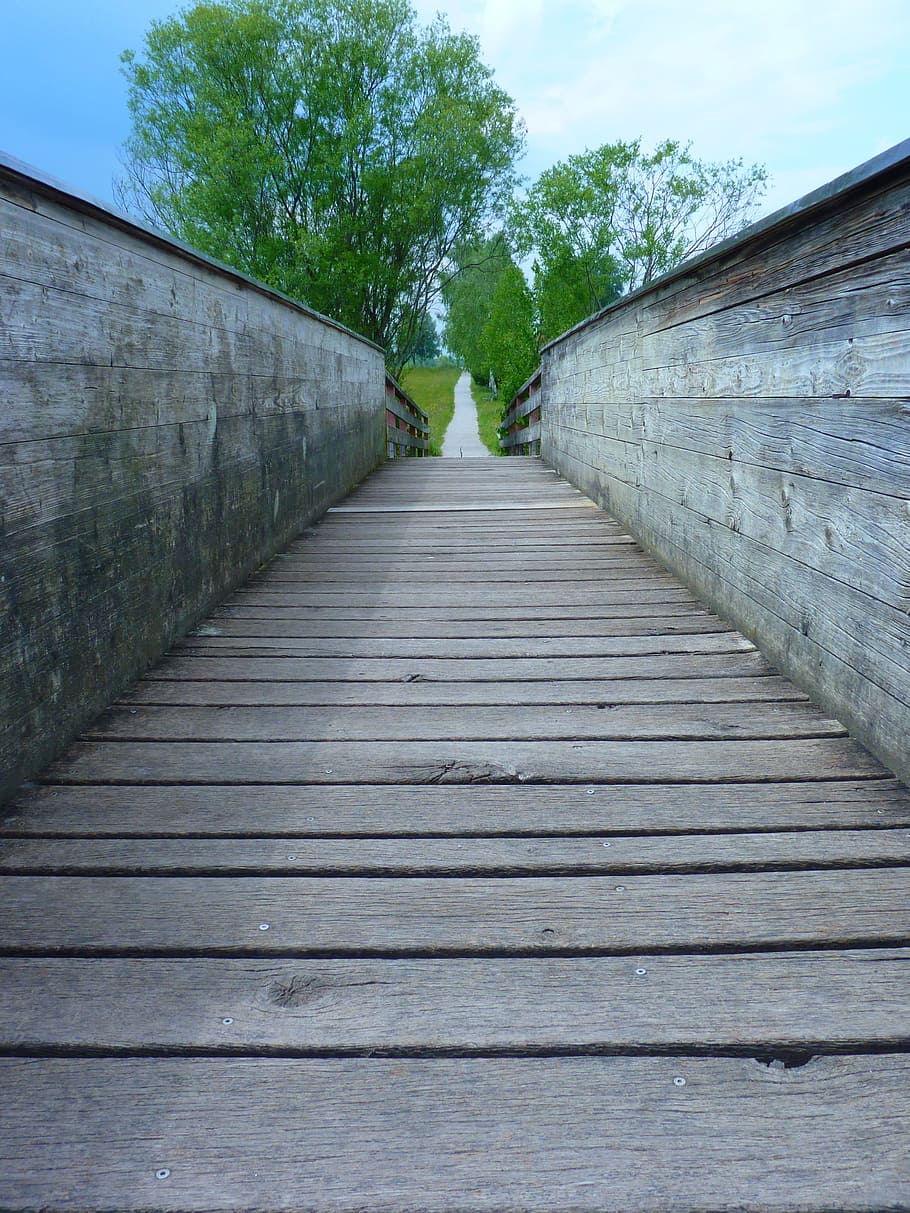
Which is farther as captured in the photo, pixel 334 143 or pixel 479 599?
pixel 334 143

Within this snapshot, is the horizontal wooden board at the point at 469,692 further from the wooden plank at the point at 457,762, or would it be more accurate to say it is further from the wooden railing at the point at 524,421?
the wooden railing at the point at 524,421

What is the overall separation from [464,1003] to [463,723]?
2.99ft

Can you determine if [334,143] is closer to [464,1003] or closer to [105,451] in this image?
[105,451]

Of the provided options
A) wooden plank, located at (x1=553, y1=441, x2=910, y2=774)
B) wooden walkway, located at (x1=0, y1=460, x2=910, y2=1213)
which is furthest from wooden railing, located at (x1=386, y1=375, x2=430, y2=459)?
wooden walkway, located at (x1=0, y1=460, x2=910, y2=1213)

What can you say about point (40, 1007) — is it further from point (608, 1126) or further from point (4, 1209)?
point (608, 1126)

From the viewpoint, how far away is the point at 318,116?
17.1m

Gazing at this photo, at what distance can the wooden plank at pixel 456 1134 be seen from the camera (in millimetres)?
831

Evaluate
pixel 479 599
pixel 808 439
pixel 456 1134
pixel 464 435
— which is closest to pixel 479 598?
pixel 479 599

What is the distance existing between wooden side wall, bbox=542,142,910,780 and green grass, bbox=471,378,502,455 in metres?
12.2

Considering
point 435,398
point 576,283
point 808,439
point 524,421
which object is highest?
point 576,283

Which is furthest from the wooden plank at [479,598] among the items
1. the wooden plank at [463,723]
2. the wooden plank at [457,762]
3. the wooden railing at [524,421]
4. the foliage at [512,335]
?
the foliage at [512,335]

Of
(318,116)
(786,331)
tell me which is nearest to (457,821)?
(786,331)

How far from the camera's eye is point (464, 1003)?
1.08m

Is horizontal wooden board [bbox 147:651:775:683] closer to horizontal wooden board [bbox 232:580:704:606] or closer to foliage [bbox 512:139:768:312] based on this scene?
horizontal wooden board [bbox 232:580:704:606]
